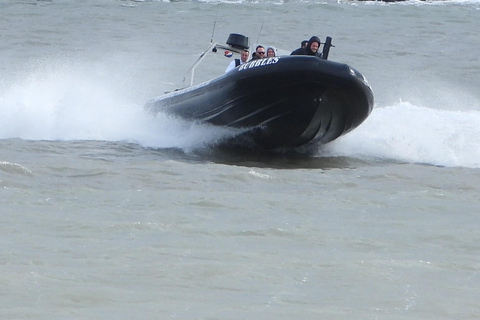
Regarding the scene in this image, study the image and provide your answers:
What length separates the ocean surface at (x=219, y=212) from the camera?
13.6 ft

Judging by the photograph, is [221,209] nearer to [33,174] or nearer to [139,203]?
[139,203]

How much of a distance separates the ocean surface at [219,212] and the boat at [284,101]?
24cm

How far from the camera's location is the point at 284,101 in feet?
29.2

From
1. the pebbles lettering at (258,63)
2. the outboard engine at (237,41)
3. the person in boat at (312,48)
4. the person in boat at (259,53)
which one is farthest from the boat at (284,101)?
the outboard engine at (237,41)

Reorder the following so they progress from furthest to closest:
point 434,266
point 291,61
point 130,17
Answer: point 130,17, point 291,61, point 434,266

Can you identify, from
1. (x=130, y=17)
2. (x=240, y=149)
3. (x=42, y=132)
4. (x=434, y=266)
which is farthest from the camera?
(x=130, y=17)

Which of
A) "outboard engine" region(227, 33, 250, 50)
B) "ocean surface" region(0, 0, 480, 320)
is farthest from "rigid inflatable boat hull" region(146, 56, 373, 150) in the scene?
"outboard engine" region(227, 33, 250, 50)

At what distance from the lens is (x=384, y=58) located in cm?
1903

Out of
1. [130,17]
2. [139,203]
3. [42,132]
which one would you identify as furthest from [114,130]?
[130,17]

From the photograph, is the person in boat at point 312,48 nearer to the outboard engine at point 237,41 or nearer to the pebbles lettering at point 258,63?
the pebbles lettering at point 258,63

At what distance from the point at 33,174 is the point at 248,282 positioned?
323cm

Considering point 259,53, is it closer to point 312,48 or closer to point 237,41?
point 312,48

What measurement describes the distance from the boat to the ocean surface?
0.24 metres

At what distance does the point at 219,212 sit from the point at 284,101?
307cm
